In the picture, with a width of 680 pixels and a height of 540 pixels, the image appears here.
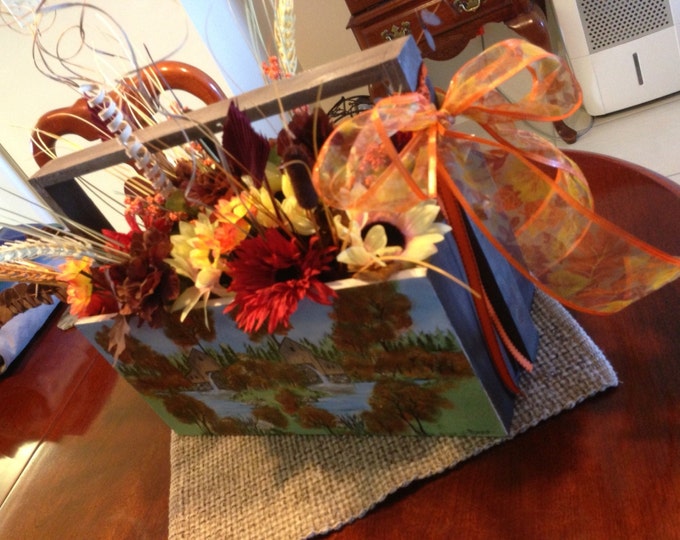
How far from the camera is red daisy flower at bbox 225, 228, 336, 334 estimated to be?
1.50ft

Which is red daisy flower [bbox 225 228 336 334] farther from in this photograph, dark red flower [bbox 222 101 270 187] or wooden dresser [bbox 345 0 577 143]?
wooden dresser [bbox 345 0 577 143]

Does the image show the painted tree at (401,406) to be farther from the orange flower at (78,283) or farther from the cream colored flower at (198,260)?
the orange flower at (78,283)

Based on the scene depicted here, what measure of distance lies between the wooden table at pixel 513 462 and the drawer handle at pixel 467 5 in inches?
39.5

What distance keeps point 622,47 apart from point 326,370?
172 centimetres

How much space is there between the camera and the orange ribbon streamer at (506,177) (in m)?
0.42

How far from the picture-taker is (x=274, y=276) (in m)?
0.48

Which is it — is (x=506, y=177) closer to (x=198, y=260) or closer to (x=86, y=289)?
(x=198, y=260)

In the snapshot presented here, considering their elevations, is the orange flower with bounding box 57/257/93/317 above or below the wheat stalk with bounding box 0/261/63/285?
below

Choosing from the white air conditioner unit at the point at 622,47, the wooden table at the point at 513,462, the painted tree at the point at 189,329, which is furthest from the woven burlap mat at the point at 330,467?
the white air conditioner unit at the point at 622,47

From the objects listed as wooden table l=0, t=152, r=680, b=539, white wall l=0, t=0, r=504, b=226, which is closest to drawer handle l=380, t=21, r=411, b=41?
white wall l=0, t=0, r=504, b=226

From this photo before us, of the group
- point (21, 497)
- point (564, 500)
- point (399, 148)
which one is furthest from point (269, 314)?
point (21, 497)

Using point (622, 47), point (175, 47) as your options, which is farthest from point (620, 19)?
point (175, 47)

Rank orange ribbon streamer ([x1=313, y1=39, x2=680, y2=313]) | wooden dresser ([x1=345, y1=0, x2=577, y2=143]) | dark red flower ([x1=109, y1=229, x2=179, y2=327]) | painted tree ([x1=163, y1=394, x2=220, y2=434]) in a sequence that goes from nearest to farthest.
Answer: orange ribbon streamer ([x1=313, y1=39, x2=680, y2=313]) → dark red flower ([x1=109, y1=229, x2=179, y2=327]) → painted tree ([x1=163, y1=394, x2=220, y2=434]) → wooden dresser ([x1=345, y1=0, x2=577, y2=143])

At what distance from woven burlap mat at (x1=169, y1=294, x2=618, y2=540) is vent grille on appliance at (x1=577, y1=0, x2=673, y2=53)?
1.47 metres
